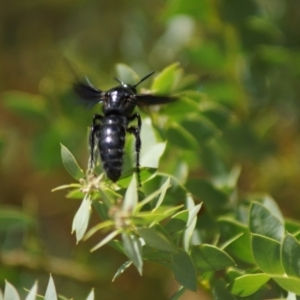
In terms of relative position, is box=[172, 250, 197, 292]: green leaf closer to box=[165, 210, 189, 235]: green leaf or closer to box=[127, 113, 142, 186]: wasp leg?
box=[165, 210, 189, 235]: green leaf

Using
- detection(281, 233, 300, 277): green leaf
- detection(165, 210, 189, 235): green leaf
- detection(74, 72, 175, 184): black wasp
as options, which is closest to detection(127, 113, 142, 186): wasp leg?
detection(74, 72, 175, 184): black wasp

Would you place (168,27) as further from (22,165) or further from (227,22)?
(22,165)

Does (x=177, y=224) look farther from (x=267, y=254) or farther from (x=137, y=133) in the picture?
(x=137, y=133)

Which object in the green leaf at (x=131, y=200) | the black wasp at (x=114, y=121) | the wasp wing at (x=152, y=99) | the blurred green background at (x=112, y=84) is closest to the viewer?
the green leaf at (x=131, y=200)

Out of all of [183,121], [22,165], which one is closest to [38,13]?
[22,165]

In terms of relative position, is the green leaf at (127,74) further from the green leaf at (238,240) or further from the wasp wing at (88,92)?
the green leaf at (238,240)

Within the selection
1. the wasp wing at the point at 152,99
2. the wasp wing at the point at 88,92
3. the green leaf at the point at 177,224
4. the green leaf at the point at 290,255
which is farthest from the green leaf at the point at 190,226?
the wasp wing at the point at 88,92
